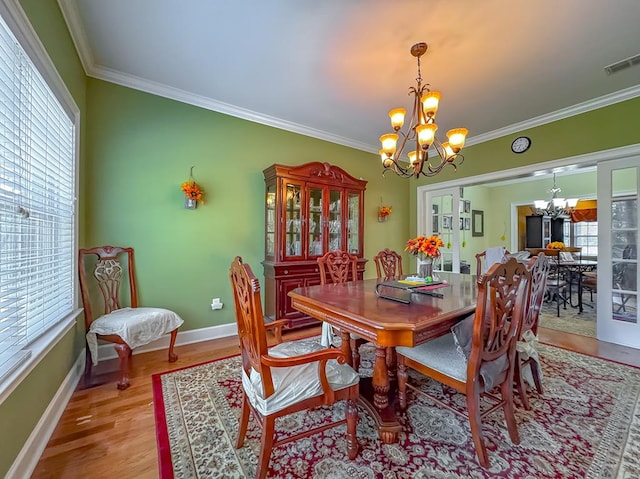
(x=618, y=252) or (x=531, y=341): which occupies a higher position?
(x=618, y=252)

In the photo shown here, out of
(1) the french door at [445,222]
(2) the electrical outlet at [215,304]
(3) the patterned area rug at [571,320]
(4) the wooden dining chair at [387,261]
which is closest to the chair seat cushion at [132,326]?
(2) the electrical outlet at [215,304]

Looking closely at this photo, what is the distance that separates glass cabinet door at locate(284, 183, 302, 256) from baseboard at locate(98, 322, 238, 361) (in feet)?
3.69

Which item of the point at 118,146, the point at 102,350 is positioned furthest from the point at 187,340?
the point at 118,146

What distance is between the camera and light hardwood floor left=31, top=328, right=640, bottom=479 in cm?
134

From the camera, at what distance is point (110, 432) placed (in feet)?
5.24

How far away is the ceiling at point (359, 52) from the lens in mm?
1838

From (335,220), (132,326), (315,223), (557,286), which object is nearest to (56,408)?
(132,326)

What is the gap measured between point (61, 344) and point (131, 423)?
2.42 ft

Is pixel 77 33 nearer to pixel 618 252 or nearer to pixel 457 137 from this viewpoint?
pixel 457 137

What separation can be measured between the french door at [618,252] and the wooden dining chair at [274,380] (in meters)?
3.50

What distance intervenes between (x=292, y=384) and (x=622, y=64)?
12.6 feet

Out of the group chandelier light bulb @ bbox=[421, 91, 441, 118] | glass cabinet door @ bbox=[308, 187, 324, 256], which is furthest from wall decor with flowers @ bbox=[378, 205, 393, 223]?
chandelier light bulb @ bbox=[421, 91, 441, 118]

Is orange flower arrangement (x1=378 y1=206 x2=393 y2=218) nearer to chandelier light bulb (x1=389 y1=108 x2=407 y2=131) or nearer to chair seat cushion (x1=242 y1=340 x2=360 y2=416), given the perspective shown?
chandelier light bulb (x1=389 y1=108 x2=407 y2=131)

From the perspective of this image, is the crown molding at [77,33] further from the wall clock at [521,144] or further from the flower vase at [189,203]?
the wall clock at [521,144]
